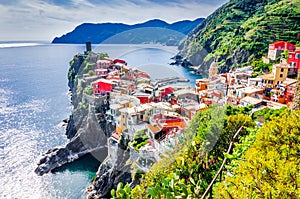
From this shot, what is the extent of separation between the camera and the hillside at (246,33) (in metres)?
27.0

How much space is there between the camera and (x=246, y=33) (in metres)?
31.6

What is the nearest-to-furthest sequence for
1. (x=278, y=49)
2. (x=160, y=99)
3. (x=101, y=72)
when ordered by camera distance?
(x=160, y=99) < (x=101, y=72) < (x=278, y=49)

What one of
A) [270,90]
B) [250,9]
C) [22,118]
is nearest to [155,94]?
[270,90]

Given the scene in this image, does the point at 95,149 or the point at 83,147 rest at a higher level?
the point at 83,147

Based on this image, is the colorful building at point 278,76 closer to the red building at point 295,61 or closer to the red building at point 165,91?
the red building at point 295,61

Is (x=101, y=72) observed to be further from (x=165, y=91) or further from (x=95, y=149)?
(x=95, y=149)

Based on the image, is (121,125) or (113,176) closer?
(113,176)

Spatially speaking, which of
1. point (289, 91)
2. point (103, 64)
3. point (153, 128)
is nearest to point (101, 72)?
point (103, 64)

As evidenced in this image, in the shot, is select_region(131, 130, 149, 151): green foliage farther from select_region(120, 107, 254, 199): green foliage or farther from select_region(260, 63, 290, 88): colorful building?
select_region(260, 63, 290, 88): colorful building

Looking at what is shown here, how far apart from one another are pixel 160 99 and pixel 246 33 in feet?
75.2

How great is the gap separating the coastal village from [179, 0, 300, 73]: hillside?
275 inches

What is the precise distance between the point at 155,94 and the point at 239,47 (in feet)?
63.4

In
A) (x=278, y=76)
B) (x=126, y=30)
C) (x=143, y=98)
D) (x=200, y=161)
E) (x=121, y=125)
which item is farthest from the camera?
(x=126, y=30)

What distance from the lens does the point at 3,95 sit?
27766 millimetres
